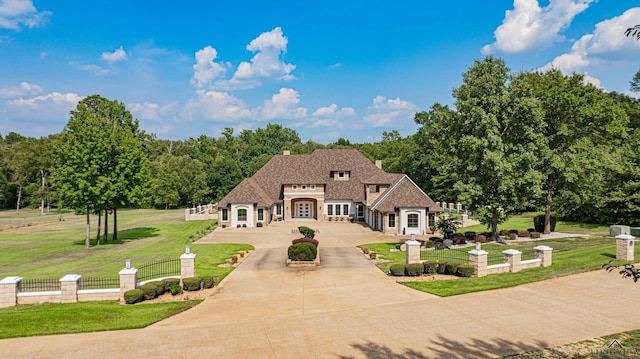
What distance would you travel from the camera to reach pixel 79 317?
15102 mm

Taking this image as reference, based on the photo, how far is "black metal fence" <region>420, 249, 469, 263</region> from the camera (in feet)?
83.4

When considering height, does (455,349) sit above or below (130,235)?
below

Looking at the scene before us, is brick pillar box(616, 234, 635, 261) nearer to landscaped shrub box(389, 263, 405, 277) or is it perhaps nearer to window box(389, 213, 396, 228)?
landscaped shrub box(389, 263, 405, 277)

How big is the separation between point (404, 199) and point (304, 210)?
62.1 feet

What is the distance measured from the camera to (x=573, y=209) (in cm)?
4303

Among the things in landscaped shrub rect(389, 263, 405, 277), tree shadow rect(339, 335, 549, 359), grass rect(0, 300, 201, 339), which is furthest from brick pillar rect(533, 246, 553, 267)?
grass rect(0, 300, 201, 339)

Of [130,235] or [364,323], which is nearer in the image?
[364,323]

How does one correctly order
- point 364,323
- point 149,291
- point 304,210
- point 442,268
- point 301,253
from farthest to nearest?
1. point 304,210
2. point 301,253
3. point 442,268
4. point 149,291
5. point 364,323

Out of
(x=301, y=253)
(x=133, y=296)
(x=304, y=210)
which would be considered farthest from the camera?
(x=304, y=210)

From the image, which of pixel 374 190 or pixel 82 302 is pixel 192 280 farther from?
Answer: pixel 374 190

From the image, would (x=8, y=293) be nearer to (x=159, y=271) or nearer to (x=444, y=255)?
(x=159, y=271)

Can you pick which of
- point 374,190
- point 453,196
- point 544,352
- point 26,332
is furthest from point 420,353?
point 453,196

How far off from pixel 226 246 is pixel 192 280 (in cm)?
1505

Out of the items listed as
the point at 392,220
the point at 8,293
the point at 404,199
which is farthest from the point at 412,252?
the point at 8,293
